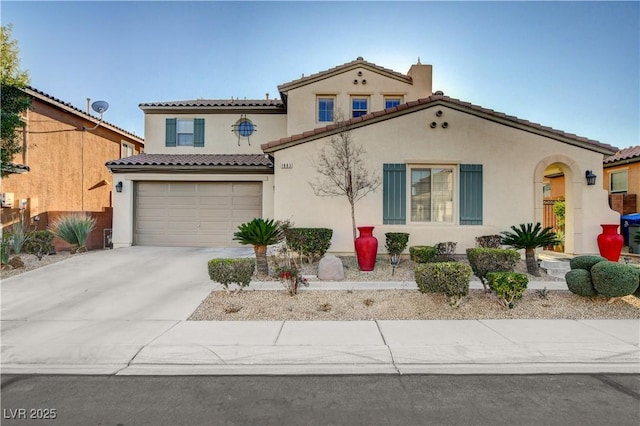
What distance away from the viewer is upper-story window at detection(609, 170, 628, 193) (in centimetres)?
1648

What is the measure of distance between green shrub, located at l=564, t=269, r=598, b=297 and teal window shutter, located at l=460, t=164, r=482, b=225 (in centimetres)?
395

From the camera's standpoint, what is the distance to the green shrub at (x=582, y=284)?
23.0 ft

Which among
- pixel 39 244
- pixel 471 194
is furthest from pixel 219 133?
pixel 471 194

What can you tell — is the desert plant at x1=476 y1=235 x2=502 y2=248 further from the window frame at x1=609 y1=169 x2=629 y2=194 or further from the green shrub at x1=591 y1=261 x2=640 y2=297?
the window frame at x1=609 y1=169 x2=629 y2=194

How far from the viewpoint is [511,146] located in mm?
11094

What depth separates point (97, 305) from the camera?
7.23 metres

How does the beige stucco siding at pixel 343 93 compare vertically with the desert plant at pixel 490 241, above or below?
above

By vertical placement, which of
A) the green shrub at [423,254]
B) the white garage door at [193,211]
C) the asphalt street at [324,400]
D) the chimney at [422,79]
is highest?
the chimney at [422,79]

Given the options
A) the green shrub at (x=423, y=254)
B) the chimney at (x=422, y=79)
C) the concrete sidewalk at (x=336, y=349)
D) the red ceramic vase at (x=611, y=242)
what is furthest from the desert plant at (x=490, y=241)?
the chimney at (x=422, y=79)

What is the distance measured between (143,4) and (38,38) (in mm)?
3464

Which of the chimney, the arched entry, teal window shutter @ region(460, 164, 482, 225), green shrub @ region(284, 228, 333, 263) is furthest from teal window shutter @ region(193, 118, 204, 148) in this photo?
the arched entry

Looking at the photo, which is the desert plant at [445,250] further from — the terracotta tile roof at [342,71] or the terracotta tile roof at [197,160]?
the terracotta tile roof at [342,71]

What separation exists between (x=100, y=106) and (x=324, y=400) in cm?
1812

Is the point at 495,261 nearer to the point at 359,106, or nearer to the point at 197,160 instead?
the point at 359,106
